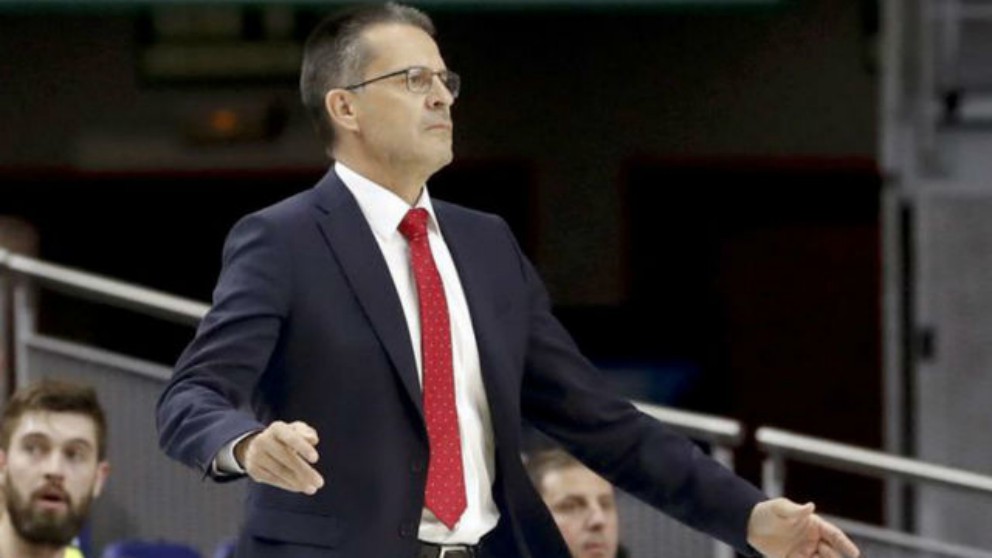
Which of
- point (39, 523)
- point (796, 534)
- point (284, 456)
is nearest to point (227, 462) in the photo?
point (284, 456)

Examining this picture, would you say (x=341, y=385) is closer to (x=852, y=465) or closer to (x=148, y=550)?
(x=852, y=465)

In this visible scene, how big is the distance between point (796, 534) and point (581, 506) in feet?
7.44

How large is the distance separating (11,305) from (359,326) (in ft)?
12.9

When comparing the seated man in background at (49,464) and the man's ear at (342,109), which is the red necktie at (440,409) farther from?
the seated man in background at (49,464)

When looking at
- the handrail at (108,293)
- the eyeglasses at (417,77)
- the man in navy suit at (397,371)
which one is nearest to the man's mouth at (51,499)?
the handrail at (108,293)

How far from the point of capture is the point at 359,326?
4234 millimetres

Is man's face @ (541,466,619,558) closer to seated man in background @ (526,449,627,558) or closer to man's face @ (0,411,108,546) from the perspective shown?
seated man in background @ (526,449,627,558)

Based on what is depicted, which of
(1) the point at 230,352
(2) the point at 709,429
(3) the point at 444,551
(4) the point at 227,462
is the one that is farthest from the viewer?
(2) the point at 709,429

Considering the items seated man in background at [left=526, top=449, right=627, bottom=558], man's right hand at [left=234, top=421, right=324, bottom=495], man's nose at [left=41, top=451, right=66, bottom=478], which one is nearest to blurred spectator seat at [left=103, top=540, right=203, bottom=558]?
man's nose at [left=41, top=451, right=66, bottom=478]

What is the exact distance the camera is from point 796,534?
4.43m

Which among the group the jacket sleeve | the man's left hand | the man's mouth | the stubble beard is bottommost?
the stubble beard

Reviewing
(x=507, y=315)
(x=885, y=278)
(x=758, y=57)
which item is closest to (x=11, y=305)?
(x=507, y=315)

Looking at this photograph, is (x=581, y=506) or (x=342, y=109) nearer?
(x=342, y=109)

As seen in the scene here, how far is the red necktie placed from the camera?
4301mm
